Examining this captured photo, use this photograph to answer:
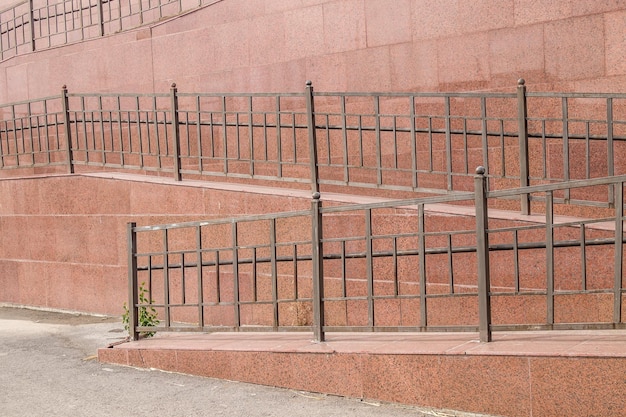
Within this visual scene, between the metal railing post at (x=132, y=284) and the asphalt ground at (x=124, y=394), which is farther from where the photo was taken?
the metal railing post at (x=132, y=284)

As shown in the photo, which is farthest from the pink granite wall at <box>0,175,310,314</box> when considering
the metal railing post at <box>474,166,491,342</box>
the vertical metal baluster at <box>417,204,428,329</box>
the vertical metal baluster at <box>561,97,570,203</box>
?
the metal railing post at <box>474,166,491,342</box>

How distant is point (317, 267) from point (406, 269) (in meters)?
1.57

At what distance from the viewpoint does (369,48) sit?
40.7 feet

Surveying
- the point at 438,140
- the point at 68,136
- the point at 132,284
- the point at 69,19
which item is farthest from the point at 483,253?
the point at 69,19

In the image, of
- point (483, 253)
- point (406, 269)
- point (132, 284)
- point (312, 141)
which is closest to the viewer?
point (483, 253)

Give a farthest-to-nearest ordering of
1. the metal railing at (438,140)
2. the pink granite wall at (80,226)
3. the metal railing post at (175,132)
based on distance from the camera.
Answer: the metal railing post at (175,132), the pink granite wall at (80,226), the metal railing at (438,140)

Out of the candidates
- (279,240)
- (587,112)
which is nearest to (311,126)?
(279,240)

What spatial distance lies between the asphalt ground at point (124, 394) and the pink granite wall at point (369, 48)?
174 inches

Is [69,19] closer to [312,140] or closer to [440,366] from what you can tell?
[312,140]

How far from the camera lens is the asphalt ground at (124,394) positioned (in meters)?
7.41

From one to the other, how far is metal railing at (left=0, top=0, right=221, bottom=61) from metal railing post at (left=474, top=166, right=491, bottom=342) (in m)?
8.69

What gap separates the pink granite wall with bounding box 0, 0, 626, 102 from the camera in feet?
34.8

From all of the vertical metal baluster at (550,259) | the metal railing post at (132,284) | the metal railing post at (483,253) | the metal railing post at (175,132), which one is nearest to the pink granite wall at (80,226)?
the metal railing post at (175,132)

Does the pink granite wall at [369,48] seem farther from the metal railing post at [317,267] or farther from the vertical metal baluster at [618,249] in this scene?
the vertical metal baluster at [618,249]
